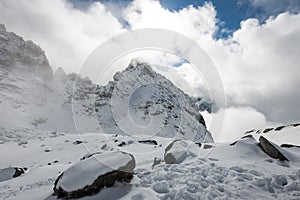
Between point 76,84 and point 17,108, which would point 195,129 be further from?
point 17,108

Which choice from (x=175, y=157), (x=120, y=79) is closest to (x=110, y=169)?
(x=175, y=157)

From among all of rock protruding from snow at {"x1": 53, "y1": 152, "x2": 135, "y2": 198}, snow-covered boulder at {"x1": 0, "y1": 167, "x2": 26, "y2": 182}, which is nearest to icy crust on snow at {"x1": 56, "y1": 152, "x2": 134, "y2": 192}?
rock protruding from snow at {"x1": 53, "y1": 152, "x2": 135, "y2": 198}

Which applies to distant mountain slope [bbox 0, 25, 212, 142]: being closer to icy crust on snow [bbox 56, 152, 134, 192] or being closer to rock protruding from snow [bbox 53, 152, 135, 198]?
icy crust on snow [bbox 56, 152, 134, 192]

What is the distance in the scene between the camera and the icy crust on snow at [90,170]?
802 cm

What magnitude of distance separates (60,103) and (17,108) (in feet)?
113

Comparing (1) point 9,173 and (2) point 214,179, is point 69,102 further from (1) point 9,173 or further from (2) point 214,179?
(2) point 214,179

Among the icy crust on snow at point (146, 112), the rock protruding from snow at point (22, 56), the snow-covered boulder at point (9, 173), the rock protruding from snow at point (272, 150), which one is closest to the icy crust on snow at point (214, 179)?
the rock protruding from snow at point (272, 150)

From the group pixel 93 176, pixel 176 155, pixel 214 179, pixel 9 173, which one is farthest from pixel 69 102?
pixel 214 179

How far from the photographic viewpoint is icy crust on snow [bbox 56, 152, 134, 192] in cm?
802

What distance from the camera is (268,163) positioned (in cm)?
1019

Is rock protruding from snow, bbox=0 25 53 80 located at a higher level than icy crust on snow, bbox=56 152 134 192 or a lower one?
higher

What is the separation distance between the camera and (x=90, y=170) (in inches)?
330

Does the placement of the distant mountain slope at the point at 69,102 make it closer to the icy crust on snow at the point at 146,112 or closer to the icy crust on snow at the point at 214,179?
the icy crust on snow at the point at 146,112

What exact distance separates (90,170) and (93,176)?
1.09 ft
